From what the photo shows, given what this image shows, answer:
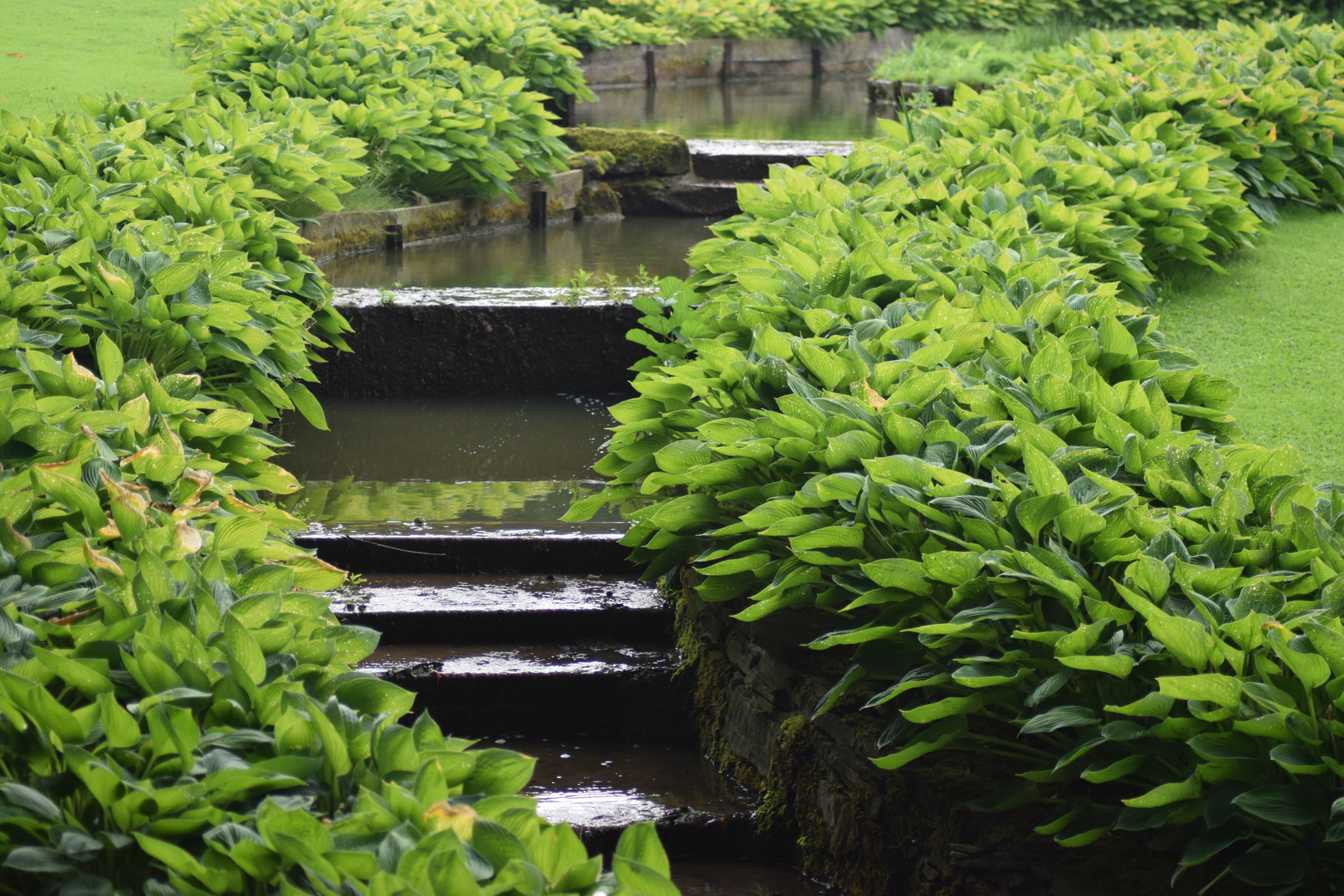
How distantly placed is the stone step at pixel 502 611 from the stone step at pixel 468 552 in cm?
8

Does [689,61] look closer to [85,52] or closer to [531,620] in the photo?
[85,52]

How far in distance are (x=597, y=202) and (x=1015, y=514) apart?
22.3ft

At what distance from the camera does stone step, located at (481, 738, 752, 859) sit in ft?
10.6

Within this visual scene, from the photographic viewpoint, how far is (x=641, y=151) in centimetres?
918

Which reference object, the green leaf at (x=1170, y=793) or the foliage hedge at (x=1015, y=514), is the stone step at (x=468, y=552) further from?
the green leaf at (x=1170, y=793)

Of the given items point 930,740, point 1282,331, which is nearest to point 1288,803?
point 930,740

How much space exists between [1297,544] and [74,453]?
2.76m

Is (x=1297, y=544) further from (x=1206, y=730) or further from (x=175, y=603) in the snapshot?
(x=175, y=603)

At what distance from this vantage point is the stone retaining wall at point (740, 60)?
16172mm

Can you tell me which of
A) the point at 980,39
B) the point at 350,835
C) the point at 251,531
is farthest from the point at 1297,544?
the point at 980,39

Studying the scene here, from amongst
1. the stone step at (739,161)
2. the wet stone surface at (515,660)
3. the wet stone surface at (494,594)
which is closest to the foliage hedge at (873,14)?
the stone step at (739,161)

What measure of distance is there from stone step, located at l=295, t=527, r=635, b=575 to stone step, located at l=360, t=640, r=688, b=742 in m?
0.40

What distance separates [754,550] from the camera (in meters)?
3.18

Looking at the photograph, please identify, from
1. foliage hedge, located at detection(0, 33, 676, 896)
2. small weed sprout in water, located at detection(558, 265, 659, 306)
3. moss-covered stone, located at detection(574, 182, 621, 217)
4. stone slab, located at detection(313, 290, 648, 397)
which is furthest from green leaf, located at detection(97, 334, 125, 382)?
moss-covered stone, located at detection(574, 182, 621, 217)
